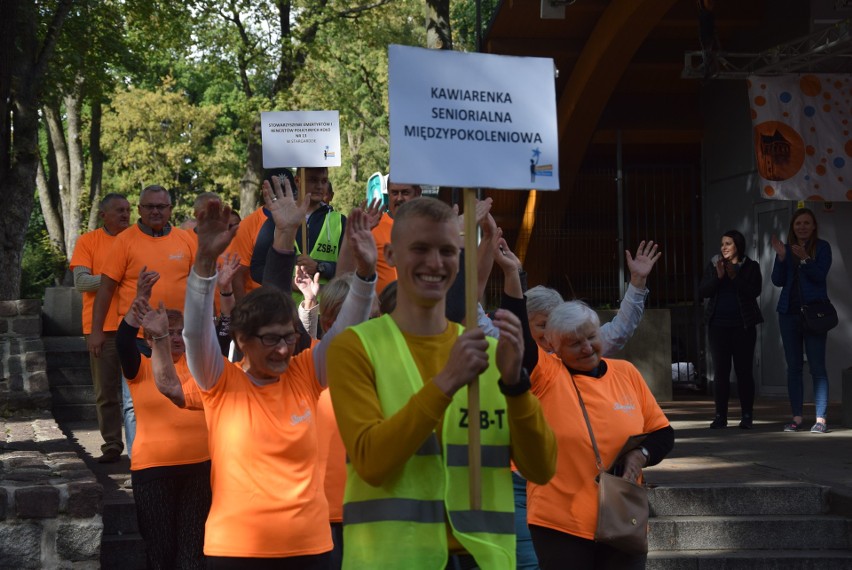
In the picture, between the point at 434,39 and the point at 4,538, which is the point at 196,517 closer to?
the point at 4,538

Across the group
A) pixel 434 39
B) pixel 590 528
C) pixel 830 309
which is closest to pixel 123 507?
pixel 590 528

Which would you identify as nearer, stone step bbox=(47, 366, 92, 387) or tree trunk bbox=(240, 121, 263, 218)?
stone step bbox=(47, 366, 92, 387)

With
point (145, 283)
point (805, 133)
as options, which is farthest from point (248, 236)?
point (805, 133)

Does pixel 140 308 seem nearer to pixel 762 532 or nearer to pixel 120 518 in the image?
pixel 120 518

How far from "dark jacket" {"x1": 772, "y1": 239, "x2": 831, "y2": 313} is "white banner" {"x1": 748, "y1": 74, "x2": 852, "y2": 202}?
4.13 metres

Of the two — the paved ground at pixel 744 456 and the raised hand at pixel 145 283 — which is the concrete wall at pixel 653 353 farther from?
the raised hand at pixel 145 283

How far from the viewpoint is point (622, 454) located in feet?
16.9

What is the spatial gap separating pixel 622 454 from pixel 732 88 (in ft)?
50.5

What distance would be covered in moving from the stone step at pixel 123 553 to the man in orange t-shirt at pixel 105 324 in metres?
1.96

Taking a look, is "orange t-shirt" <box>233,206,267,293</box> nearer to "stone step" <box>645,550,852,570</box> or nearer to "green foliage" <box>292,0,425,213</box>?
"stone step" <box>645,550,852,570</box>

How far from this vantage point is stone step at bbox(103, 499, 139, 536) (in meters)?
7.57

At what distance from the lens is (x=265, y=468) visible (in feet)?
15.3

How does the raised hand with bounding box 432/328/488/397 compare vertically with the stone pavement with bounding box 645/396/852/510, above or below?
above

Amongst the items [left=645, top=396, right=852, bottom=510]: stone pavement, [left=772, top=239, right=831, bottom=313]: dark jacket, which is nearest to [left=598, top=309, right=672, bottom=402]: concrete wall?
[left=645, top=396, right=852, bottom=510]: stone pavement
